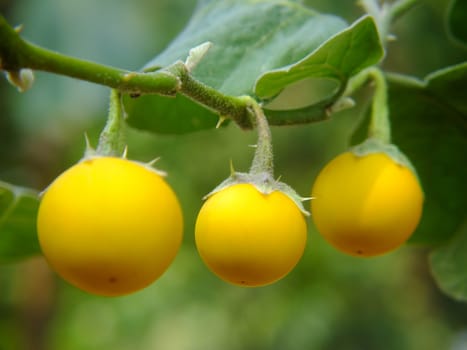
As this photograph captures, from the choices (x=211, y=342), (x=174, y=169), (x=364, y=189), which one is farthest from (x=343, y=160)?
(x=211, y=342)

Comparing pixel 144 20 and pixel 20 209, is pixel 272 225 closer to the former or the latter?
pixel 20 209

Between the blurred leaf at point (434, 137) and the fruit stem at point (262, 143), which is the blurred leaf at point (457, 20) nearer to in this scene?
the blurred leaf at point (434, 137)

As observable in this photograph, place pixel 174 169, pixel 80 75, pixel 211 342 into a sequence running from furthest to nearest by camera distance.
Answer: pixel 211 342 → pixel 174 169 → pixel 80 75

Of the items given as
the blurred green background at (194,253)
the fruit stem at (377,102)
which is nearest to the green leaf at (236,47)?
the fruit stem at (377,102)

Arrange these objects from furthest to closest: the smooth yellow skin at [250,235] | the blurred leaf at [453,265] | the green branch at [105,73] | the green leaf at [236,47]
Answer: the blurred leaf at [453,265]
the green leaf at [236,47]
the smooth yellow skin at [250,235]
the green branch at [105,73]

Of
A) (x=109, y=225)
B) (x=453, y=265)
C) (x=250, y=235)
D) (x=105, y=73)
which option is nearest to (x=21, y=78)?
(x=105, y=73)

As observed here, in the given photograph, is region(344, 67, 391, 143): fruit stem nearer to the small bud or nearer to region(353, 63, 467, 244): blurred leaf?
region(353, 63, 467, 244): blurred leaf
